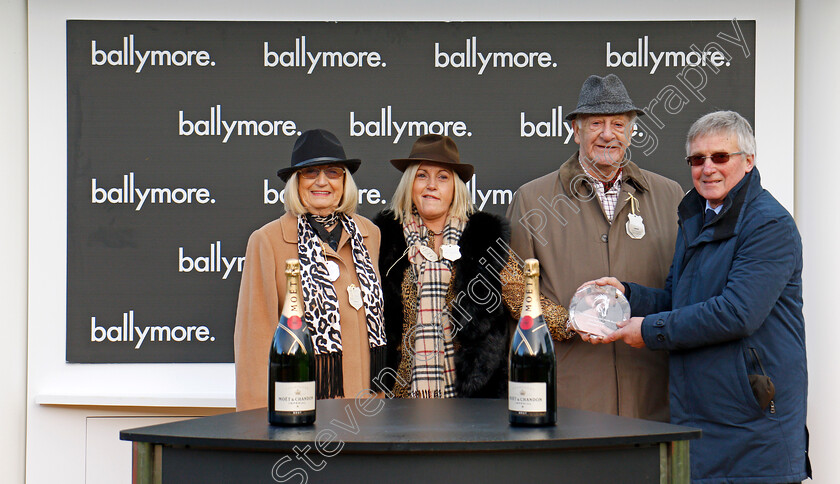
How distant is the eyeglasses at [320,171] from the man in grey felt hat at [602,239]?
691mm

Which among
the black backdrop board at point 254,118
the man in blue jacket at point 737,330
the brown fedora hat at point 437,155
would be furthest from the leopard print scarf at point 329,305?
the black backdrop board at point 254,118

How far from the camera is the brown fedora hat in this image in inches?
119

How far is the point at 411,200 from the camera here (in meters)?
3.07

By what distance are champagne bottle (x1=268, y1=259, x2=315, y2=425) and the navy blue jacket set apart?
45.6 inches

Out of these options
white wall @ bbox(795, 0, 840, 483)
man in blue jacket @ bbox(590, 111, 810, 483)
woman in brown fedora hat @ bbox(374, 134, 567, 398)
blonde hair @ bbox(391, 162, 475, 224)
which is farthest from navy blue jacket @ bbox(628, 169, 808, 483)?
white wall @ bbox(795, 0, 840, 483)

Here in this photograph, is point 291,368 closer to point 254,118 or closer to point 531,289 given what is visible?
point 531,289

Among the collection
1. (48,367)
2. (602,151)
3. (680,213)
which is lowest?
(48,367)

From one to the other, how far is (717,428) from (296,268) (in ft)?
4.49

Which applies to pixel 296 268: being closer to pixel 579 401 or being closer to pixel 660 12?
pixel 579 401

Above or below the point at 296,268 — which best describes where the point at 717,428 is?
below

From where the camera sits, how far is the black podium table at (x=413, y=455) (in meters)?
1.39

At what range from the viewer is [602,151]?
298 cm

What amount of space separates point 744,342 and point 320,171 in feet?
5.06

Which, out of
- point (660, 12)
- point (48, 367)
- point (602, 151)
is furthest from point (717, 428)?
point (48, 367)
